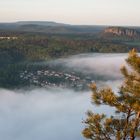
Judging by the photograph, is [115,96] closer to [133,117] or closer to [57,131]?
[133,117]

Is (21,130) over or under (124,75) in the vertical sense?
under

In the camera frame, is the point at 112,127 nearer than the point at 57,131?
Yes

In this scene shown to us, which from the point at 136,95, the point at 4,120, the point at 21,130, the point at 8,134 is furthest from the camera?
the point at 4,120

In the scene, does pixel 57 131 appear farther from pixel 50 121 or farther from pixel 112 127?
pixel 112 127

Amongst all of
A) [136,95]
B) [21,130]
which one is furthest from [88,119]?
[21,130]

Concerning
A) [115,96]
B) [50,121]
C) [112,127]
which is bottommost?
[50,121]

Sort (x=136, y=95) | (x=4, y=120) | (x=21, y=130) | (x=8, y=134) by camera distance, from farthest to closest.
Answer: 1. (x=4, y=120)
2. (x=21, y=130)
3. (x=8, y=134)
4. (x=136, y=95)
